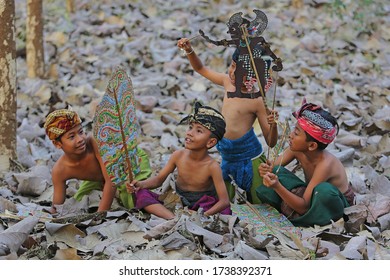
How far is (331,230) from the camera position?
3301 millimetres

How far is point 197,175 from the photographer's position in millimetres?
3451

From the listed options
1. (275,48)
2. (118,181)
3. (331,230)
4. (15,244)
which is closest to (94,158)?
(118,181)

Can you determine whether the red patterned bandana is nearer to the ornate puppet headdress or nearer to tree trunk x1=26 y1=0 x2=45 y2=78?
the ornate puppet headdress

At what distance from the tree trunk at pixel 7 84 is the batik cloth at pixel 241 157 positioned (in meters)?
1.35

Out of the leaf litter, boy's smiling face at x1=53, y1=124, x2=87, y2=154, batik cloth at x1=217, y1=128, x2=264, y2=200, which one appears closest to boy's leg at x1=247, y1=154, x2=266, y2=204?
batik cloth at x1=217, y1=128, x2=264, y2=200

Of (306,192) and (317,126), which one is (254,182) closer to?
(306,192)

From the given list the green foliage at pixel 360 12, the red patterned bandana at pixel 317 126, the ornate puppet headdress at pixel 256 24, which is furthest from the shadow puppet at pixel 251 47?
the green foliage at pixel 360 12

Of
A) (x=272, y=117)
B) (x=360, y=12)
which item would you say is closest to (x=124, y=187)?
(x=272, y=117)

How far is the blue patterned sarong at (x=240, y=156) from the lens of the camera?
365 centimetres

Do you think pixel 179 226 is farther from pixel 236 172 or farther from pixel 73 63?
pixel 73 63

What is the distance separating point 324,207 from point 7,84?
2.07 meters

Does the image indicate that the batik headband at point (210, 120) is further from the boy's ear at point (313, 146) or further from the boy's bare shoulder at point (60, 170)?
the boy's bare shoulder at point (60, 170)

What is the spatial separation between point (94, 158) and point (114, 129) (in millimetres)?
319

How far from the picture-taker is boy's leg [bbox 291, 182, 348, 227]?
3.33m
